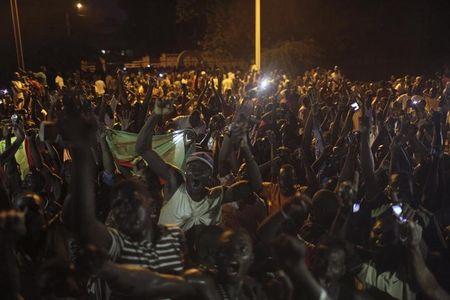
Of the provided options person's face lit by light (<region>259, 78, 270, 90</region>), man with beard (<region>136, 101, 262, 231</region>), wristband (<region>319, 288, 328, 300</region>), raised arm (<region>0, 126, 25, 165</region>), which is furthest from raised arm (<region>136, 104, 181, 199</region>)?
person's face lit by light (<region>259, 78, 270, 90</region>)

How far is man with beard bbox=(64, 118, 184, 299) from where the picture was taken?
2553 millimetres

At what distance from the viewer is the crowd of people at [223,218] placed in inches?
97.0

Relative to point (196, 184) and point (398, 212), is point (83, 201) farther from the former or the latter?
point (398, 212)

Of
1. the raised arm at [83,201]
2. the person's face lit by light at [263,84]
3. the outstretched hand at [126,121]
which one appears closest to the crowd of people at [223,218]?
the raised arm at [83,201]

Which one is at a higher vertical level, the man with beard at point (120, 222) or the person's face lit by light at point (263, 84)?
the man with beard at point (120, 222)

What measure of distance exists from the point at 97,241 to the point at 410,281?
183 cm

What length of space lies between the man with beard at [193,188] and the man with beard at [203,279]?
1063 mm

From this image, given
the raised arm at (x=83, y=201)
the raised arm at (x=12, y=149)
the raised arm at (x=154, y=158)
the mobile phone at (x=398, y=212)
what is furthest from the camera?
the raised arm at (x=12, y=149)

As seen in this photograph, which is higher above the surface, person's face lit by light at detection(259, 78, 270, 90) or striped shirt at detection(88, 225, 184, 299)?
striped shirt at detection(88, 225, 184, 299)

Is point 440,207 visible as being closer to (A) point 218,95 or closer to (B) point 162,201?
(B) point 162,201

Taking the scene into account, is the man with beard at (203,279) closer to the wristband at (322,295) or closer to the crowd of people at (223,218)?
the crowd of people at (223,218)

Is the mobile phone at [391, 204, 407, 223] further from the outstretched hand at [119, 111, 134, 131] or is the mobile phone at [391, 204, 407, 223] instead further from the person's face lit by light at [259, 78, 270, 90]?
the person's face lit by light at [259, 78, 270, 90]

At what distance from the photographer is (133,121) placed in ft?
26.7

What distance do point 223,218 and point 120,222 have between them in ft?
4.80
